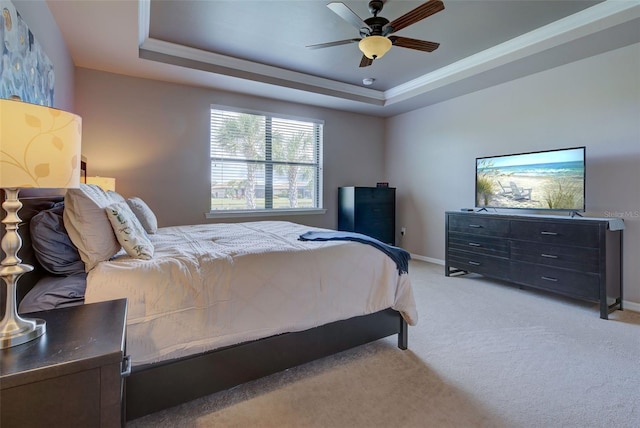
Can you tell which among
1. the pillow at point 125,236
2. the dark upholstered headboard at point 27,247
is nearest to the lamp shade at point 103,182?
the dark upholstered headboard at point 27,247

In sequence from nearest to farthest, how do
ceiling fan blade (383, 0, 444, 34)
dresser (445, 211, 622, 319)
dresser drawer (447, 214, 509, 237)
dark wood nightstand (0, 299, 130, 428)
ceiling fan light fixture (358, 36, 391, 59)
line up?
dark wood nightstand (0, 299, 130, 428) < ceiling fan blade (383, 0, 444, 34) < ceiling fan light fixture (358, 36, 391, 59) < dresser (445, 211, 622, 319) < dresser drawer (447, 214, 509, 237)

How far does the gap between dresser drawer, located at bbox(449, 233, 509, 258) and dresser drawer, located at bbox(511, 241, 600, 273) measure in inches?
4.4

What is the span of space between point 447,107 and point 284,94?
245 centimetres

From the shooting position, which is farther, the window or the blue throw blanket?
the window

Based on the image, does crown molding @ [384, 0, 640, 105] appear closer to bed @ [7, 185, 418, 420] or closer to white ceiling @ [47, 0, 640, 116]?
white ceiling @ [47, 0, 640, 116]

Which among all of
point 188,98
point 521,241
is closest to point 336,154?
point 188,98

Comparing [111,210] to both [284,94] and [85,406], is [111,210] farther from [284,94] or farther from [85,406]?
[284,94]

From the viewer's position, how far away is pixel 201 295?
1.53m

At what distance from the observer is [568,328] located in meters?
2.54

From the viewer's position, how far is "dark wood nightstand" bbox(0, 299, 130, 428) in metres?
0.76

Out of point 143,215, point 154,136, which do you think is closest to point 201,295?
point 143,215

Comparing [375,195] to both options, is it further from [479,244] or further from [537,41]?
[537,41]

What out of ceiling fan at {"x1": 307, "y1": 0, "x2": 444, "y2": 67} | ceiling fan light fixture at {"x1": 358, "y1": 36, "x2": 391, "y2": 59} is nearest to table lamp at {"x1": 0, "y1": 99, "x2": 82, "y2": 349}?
ceiling fan at {"x1": 307, "y1": 0, "x2": 444, "y2": 67}

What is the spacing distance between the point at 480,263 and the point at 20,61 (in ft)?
14.4
